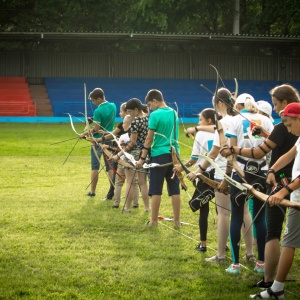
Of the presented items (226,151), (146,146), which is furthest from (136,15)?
(226,151)

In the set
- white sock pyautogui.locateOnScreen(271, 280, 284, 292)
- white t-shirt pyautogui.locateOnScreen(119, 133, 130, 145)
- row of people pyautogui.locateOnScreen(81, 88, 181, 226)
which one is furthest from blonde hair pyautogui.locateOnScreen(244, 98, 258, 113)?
white t-shirt pyautogui.locateOnScreen(119, 133, 130, 145)

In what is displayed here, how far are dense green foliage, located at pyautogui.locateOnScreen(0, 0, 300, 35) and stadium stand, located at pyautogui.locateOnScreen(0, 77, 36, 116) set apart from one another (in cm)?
392

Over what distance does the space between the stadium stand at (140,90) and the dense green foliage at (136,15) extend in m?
3.10

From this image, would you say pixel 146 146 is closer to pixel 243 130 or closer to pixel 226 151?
pixel 243 130

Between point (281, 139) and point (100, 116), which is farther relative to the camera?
point (100, 116)

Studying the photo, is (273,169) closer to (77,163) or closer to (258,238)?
(258,238)

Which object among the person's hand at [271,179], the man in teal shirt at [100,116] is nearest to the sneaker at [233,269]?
the person's hand at [271,179]

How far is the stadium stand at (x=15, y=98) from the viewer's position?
37594mm

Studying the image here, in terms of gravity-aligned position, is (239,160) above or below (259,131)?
below

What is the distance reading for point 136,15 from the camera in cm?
4334

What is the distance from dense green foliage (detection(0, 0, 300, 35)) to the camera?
43.9 m

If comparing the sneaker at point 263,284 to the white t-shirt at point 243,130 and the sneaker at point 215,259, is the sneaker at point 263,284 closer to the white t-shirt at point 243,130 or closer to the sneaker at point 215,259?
the sneaker at point 215,259

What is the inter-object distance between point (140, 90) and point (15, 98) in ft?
22.8

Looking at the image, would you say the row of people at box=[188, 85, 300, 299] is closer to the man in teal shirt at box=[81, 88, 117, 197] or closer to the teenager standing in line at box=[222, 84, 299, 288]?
the teenager standing in line at box=[222, 84, 299, 288]
